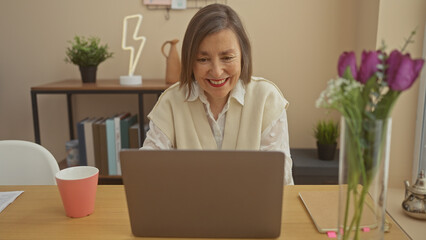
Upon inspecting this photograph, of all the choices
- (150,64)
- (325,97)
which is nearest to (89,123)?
(150,64)

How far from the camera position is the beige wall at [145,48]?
7.83ft

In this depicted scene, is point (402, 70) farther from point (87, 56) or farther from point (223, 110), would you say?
point (87, 56)

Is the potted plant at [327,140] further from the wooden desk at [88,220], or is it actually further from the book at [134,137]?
the wooden desk at [88,220]

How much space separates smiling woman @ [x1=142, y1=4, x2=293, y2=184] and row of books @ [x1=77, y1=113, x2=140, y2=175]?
0.94 metres

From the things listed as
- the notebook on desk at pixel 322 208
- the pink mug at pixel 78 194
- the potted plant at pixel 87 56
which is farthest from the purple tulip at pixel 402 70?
the potted plant at pixel 87 56

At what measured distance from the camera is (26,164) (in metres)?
1.29

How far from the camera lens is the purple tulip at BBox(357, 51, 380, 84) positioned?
577 millimetres

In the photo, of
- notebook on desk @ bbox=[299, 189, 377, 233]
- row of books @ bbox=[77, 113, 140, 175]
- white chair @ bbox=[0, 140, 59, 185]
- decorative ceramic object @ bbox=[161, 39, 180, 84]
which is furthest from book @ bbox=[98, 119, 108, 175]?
notebook on desk @ bbox=[299, 189, 377, 233]

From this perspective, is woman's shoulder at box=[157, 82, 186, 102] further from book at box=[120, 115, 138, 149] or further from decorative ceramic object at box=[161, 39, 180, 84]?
book at box=[120, 115, 138, 149]

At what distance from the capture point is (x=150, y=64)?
8.25ft

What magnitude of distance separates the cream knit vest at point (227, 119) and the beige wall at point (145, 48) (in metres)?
1.12

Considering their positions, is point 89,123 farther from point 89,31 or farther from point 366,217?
point 366,217

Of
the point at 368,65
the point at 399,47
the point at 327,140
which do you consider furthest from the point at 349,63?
the point at 327,140

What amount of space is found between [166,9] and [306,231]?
1.91 m
